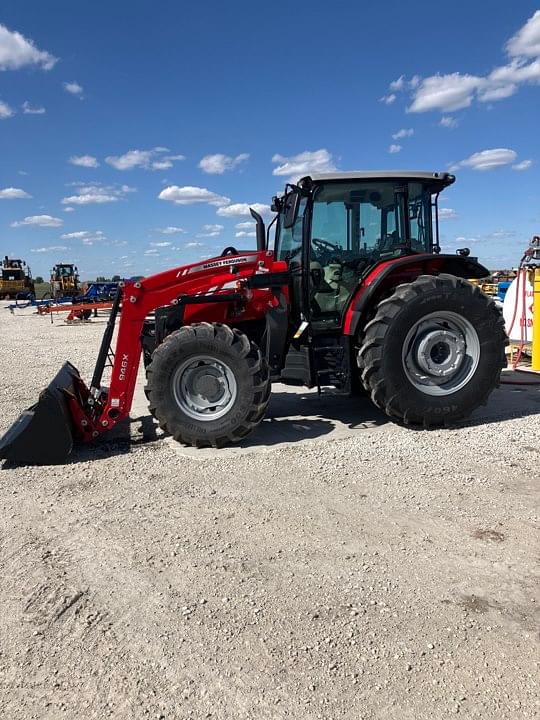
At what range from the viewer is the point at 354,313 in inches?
227

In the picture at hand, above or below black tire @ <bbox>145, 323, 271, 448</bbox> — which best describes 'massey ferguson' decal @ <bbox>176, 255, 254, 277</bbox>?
above

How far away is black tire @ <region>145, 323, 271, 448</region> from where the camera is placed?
5.23m

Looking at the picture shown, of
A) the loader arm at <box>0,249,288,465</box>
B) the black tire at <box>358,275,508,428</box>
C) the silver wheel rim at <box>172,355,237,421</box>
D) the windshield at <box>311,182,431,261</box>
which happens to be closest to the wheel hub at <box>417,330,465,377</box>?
the black tire at <box>358,275,508,428</box>

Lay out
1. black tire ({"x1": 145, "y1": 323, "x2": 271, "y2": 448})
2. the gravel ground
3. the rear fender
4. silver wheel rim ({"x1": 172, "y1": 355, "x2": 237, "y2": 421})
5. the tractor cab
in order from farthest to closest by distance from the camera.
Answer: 1. the tractor cab
2. the rear fender
3. silver wheel rim ({"x1": 172, "y1": 355, "x2": 237, "y2": 421})
4. black tire ({"x1": 145, "y1": 323, "x2": 271, "y2": 448})
5. the gravel ground

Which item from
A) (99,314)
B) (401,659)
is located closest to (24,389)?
(401,659)

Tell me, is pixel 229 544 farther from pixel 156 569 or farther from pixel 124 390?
pixel 124 390

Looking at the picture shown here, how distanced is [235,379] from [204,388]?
0.34 m

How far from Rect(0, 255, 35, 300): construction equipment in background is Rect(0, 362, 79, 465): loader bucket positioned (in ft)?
138

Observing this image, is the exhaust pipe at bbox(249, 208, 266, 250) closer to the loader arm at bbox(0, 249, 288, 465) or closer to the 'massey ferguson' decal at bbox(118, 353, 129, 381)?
the loader arm at bbox(0, 249, 288, 465)

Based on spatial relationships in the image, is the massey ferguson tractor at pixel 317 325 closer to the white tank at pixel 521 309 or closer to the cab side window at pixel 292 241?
the cab side window at pixel 292 241

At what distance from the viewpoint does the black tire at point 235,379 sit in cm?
523

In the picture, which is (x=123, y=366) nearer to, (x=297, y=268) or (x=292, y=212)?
(x=297, y=268)

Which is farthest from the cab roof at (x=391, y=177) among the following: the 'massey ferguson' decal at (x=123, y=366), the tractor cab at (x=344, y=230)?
the 'massey ferguson' decal at (x=123, y=366)

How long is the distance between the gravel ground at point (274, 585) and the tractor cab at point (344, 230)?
1774mm
